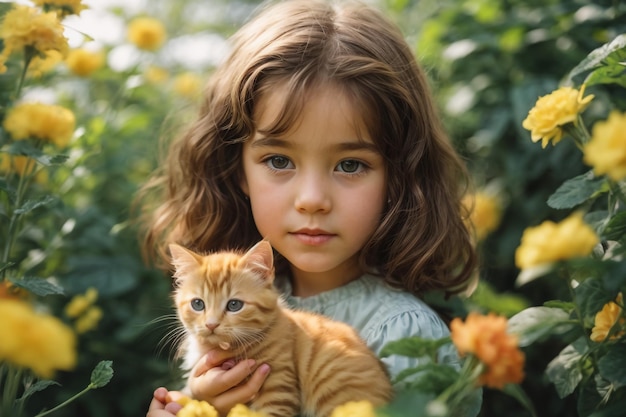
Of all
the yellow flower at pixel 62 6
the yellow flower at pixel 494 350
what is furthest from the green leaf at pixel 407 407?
the yellow flower at pixel 62 6

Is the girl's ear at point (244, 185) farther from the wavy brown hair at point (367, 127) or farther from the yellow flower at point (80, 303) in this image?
the yellow flower at point (80, 303)

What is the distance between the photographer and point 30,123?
205 cm

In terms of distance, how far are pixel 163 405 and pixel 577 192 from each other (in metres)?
1.20

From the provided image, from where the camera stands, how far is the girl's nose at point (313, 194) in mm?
1962

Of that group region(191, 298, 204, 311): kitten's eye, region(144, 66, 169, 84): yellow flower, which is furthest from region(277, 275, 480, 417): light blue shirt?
region(144, 66, 169, 84): yellow flower

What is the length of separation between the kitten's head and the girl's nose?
219 mm

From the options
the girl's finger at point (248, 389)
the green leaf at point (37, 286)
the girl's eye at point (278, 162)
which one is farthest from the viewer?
the girl's eye at point (278, 162)

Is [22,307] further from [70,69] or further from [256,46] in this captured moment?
[70,69]

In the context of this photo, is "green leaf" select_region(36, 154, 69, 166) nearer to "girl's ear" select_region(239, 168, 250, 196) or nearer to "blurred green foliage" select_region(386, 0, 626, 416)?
"girl's ear" select_region(239, 168, 250, 196)

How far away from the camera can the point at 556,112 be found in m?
1.60

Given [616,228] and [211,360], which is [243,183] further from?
[616,228]

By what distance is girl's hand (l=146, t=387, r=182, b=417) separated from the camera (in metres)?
1.81

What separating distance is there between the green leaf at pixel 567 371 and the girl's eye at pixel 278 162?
3.01ft

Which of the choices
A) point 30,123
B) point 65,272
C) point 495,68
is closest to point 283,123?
point 30,123
